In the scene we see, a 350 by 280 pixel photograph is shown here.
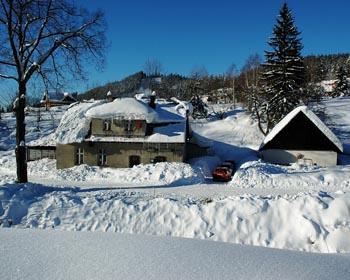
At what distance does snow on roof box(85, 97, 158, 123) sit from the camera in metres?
34.3

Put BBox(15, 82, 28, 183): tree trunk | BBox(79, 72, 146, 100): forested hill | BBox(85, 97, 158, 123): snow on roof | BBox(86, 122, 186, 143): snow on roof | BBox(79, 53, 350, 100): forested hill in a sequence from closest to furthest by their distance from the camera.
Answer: BBox(15, 82, 28, 183): tree trunk, BBox(86, 122, 186, 143): snow on roof, BBox(85, 97, 158, 123): snow on roof, BBox(79, 53, 350, 100): forested hill, BBox(79, 72, 146, 100): forested hill

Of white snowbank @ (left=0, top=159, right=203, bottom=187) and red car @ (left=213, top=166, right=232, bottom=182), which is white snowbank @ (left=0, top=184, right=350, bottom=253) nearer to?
white snowbank @ (left=0, top=159, right=203, bottom=187)

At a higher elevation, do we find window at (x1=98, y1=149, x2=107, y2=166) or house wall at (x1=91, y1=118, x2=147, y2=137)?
house wall at (x1=91, y1=118, x2=147, y2=137)

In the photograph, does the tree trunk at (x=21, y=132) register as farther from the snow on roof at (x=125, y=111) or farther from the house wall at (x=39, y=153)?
the house wall at (x=39, y=153)

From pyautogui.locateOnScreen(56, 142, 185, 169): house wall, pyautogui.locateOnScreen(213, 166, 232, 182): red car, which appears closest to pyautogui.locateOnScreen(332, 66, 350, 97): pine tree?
pyautogui.locateOnScreen(56, 142, 185, 169): house wall

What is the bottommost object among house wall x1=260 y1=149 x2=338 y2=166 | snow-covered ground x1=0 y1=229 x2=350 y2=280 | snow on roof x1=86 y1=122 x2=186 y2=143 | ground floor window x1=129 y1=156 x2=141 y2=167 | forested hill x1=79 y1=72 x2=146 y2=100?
ground floor window x1=129 y1=156 x2=141 y2=167

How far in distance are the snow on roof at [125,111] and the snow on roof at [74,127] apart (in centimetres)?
112

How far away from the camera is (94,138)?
3441 cm

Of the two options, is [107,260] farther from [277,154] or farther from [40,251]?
[277,154]

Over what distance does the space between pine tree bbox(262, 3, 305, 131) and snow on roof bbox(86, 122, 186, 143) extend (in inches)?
581

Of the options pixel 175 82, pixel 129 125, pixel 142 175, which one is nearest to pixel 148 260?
pixel 142 175

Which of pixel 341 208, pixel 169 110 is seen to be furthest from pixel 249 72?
pixel 341 208

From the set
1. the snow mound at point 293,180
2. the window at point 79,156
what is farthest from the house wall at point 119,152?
the snow mound at point 293,180

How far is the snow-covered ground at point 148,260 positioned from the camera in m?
6.12
